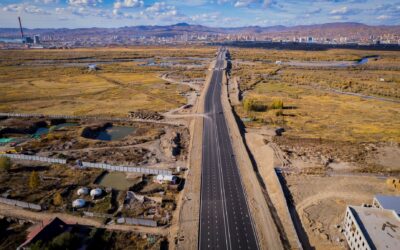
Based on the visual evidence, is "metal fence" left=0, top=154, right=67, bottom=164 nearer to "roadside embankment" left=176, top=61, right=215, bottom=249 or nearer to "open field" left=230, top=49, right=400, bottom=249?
"roadside embankment" left=176, top=61, right=215, bottom=249

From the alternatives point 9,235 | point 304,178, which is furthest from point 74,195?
point 304,178

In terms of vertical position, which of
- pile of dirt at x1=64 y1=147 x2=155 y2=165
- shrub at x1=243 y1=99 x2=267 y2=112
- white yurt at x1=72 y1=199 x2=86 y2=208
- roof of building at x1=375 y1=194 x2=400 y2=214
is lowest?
white yurt at x1=72 y1=199 x2=86 y2=208

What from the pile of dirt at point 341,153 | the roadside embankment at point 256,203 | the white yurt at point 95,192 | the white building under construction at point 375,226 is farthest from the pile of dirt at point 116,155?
the white building under construction at point 375,226

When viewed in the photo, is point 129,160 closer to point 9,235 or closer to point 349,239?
point 9,235

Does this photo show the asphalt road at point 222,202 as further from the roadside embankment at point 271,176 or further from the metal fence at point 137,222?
the metal fence at point 137,222

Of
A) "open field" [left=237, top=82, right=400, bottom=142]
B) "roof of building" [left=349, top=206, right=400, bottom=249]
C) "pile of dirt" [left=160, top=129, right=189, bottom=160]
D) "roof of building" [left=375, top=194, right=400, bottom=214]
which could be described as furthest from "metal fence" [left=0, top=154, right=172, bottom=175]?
"open field" [left=237, top=82, right=400, bottom=142]
